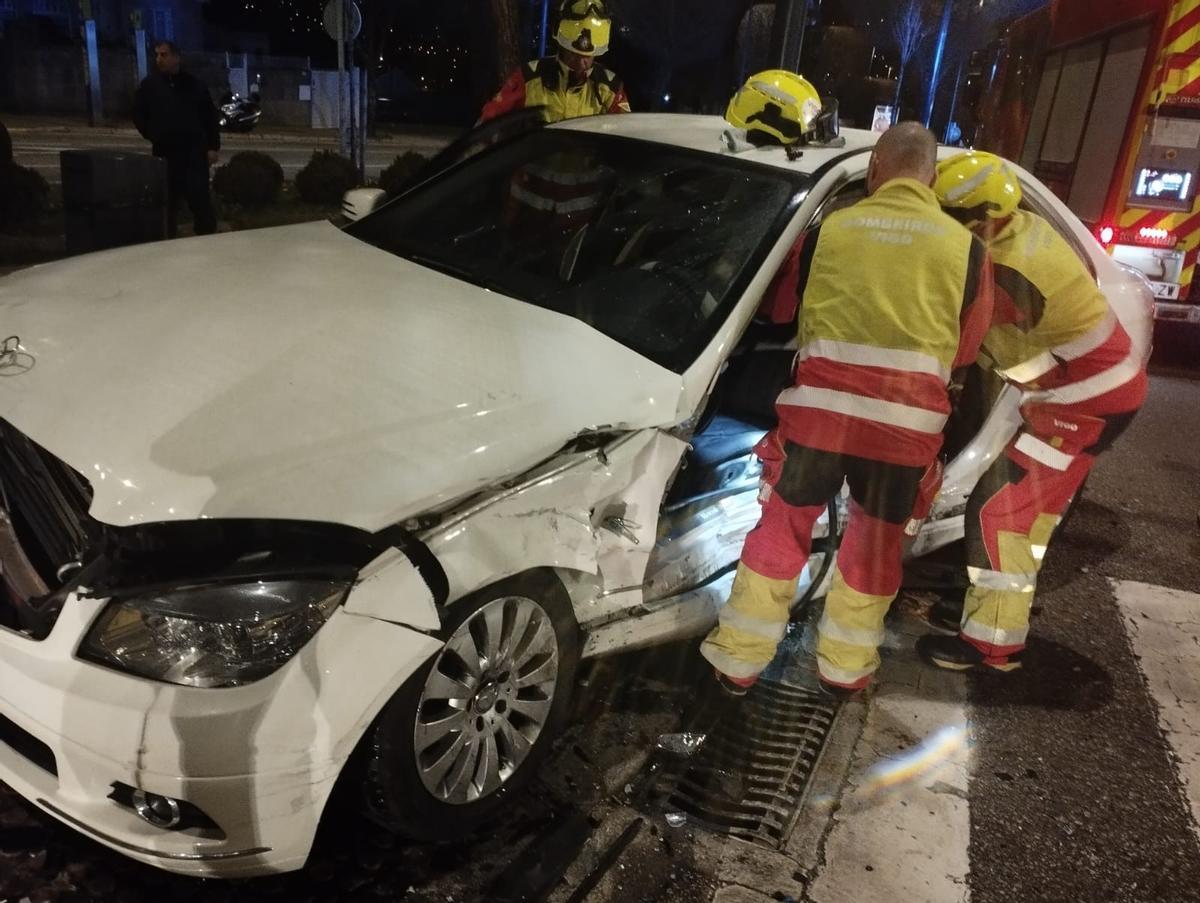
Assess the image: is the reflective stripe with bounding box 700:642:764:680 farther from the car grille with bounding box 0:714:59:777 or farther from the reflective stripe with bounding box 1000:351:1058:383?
the car grille with bounding box 0:714:59:777

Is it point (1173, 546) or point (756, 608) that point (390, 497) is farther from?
point (1173, 546)

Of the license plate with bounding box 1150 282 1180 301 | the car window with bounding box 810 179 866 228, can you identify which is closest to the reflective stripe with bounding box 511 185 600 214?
the car window with bounding box 810 179 866 228

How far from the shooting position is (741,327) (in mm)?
2865

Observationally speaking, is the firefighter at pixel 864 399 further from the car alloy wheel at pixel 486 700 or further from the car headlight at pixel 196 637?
the car headlight at pixel 196 637

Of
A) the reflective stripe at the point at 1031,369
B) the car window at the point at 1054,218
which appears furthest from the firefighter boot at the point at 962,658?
the car window at the point at 1054,218

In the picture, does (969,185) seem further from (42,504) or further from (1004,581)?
(42,504)

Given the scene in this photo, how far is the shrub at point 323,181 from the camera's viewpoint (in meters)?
12.2

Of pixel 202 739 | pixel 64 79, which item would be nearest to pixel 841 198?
pixel 202 739

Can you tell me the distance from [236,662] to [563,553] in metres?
0.80

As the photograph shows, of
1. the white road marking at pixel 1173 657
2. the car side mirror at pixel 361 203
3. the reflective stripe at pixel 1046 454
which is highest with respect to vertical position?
the car side mirror at pixel 361 203

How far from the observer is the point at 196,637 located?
6.22 feet

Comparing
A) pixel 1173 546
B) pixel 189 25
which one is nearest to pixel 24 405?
pixel 1173 546

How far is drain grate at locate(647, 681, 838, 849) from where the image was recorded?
8.64 ft

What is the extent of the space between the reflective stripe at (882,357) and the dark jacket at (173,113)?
686cm
